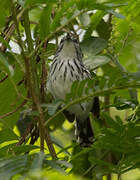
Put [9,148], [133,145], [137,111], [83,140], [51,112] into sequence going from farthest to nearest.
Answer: [83,140] → [9,148] → [137,111] → [133,145] → [51,112]

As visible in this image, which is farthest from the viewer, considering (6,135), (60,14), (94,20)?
(94,20)

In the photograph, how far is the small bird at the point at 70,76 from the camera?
2604 millimetres

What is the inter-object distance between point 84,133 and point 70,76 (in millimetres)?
527

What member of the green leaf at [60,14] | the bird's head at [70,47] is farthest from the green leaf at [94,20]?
the green leaf at [60,14]

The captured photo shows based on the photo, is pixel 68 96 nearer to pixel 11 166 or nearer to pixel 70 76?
pixel 11 166

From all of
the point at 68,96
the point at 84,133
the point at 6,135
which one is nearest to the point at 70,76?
the point at 84,133

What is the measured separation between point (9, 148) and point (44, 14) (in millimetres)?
745

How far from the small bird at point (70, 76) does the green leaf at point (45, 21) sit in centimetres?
88

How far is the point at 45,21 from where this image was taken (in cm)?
162

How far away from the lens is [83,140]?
2865mm

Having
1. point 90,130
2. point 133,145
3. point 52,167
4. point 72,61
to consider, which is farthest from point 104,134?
point 90,130

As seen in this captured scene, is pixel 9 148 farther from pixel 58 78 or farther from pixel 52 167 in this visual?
pixel 58 78

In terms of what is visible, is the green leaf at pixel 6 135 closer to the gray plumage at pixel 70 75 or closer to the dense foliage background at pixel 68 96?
the dense foliage background at pixel 68 96

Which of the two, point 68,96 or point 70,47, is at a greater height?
point 70,47
